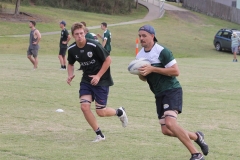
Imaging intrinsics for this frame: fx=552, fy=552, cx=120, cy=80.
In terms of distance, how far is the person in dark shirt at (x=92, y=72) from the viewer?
8617mm

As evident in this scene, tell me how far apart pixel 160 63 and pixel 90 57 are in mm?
1699

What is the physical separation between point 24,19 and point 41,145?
36.3 metres

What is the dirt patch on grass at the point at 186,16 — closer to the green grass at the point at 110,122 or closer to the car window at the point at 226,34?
the car window at the point at 226,34

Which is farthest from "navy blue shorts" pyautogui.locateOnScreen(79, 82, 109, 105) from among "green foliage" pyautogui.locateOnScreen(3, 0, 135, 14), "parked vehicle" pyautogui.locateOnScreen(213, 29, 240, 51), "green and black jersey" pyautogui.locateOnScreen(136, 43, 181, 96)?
"green foliage" pyautogui.locateOnScreen(3, 0, 135, 14)

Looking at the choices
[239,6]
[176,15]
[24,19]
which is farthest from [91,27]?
[239,6]

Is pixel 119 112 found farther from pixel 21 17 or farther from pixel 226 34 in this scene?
pixel 21 17

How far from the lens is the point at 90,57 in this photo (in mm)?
8672

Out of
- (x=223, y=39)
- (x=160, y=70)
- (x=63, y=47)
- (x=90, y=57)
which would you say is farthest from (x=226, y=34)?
(x=160, y=70)

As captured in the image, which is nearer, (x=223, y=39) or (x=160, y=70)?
(x=160, y=70)

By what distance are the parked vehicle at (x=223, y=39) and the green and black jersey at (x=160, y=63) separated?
106 ft

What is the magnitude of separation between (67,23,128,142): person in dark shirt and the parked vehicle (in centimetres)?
3112

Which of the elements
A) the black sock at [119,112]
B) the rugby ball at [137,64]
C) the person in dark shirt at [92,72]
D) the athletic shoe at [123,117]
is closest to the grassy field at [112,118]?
the athletic shoe at [123,117]

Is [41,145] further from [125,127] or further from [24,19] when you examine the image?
[24,19]

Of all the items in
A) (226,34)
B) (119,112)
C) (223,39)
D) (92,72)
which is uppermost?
(92,72)
